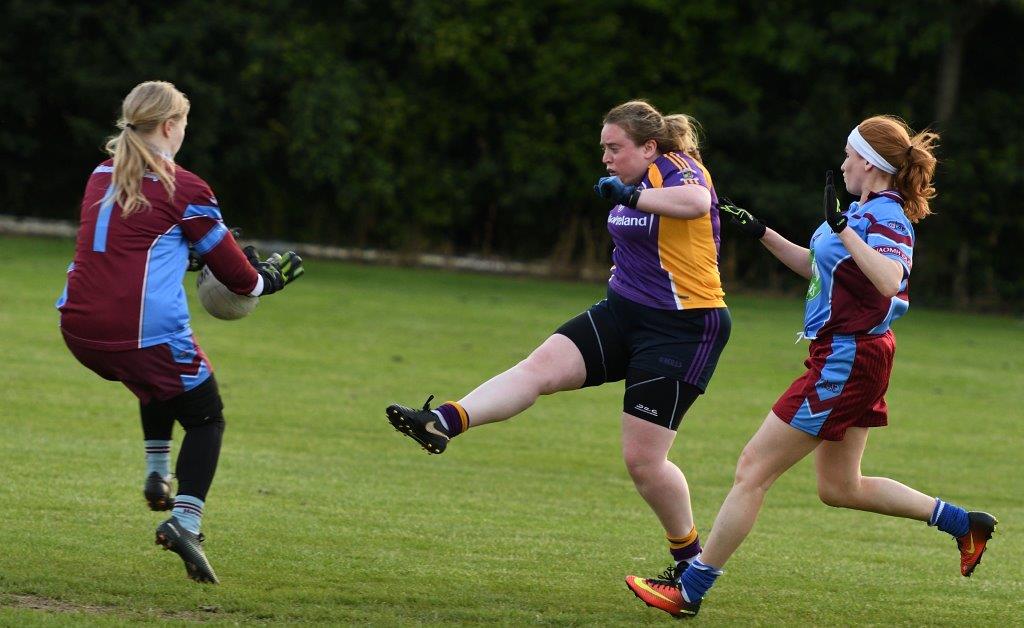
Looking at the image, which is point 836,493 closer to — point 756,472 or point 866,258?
point 756,472

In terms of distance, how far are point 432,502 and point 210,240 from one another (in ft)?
10.4

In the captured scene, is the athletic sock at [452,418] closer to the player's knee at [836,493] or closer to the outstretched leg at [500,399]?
the outstretched leg at [500,399]

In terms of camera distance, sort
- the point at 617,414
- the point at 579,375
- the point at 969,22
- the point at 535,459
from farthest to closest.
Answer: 1. the point at 969,22
2. the point at 617,414
3. the point at 535,459
4. the point at 579,375

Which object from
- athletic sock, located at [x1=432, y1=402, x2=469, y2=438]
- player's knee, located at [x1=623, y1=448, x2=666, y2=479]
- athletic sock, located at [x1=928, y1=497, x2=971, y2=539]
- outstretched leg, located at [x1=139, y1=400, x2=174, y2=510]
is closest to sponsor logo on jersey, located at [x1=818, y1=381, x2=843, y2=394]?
player's knee, located at [x1=623, y1=448, x2=666, y2=479]

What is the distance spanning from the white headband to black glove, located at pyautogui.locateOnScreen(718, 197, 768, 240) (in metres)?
0.56

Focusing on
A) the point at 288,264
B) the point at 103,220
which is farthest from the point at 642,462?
the point at 103,220

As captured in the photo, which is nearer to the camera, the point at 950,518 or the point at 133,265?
the point at 133,265

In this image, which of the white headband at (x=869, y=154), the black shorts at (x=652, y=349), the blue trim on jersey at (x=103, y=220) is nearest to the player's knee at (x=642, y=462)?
the black shorts at (x=652, y=349)

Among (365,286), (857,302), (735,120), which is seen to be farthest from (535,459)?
(735,120)

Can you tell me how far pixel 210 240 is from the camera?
18.4 ft

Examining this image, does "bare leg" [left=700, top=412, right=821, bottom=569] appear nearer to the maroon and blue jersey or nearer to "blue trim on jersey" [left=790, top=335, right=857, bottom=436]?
"blue trim on jersey" [left=790, top=335, right=857, bottom=436]

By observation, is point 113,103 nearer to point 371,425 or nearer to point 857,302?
point 371,425

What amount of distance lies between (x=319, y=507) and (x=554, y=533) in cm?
133

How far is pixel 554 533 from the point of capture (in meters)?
7.63
